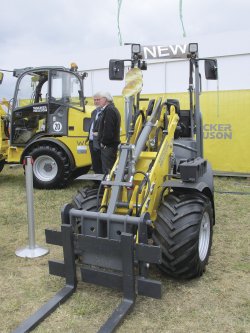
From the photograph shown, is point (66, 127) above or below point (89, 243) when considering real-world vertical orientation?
above

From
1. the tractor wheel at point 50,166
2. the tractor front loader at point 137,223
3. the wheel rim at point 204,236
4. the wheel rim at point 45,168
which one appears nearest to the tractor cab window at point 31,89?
the tractor wheel at point 50,166

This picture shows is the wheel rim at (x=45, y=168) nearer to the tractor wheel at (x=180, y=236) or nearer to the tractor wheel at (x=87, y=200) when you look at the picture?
the tractor wheel at (x=87, y=200)

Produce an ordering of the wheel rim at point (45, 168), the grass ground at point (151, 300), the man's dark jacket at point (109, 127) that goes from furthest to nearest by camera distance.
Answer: the wheel rim at point (45, 168) → the man's dark jacket at point (109, 127) → the grass ground at point (151, 300)

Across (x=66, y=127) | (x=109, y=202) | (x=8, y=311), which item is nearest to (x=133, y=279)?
(x=109, y=202)

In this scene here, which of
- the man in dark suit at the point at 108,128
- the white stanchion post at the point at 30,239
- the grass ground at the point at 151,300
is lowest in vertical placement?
the grass ground at the point at 151,300

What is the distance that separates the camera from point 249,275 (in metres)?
3.95

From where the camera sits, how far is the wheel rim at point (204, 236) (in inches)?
156

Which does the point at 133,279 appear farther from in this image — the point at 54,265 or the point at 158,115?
the point at 158,115

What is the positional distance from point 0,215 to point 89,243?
10.9 feet

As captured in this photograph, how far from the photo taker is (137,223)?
3299mm

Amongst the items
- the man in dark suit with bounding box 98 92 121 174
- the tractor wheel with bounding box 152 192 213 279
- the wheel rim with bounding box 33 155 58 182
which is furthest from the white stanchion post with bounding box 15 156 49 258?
the wheel rim with bounding box 33 155 58 182

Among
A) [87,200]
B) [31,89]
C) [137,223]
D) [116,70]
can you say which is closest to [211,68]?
[116,70]

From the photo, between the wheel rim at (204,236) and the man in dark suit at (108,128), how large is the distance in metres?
2.18

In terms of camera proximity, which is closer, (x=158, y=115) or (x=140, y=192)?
(x=140, y=192)
